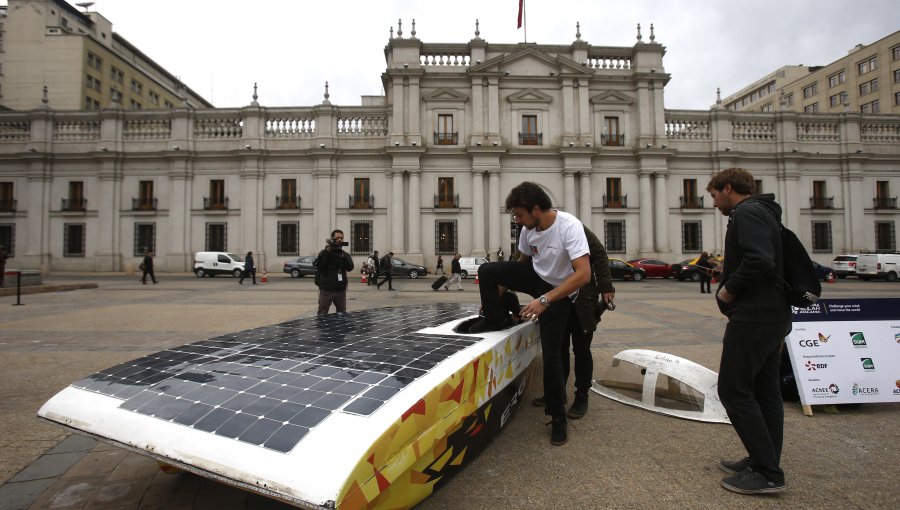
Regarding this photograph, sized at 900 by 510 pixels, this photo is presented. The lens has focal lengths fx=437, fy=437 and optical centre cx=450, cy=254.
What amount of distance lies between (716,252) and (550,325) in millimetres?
32997

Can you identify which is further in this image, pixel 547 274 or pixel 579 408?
pixel 579 408

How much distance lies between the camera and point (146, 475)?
262cm

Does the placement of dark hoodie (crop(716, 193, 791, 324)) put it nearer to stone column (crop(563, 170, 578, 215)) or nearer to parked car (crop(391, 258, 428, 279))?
parked car (crop(391, 258, 428, 279))

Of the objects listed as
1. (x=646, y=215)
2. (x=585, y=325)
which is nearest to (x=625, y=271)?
(x=646, y=215)

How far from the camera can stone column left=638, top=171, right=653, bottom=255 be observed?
30.2 metres

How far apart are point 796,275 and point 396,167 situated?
28354mm

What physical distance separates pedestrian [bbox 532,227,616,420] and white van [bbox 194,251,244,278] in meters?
27.9

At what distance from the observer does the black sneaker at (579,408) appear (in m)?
3.56

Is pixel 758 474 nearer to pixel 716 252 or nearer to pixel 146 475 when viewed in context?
pixel 146 475

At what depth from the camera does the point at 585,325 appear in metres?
3.37

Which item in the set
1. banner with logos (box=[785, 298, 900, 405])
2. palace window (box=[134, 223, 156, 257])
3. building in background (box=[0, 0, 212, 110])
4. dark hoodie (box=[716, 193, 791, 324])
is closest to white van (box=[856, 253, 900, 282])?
banner with logos (box=[785, 298, 900, 405])

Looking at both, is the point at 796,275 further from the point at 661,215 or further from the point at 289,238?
the point at 661,215

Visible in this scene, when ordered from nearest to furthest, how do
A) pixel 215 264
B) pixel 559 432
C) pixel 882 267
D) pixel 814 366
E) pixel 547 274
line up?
1. pixel 559 432
2. pixel 547 274
3. pixel 814 366
4. pixel 882 267
5. pixel 215 264

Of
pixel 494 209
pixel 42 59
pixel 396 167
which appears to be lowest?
pixel 494 209
